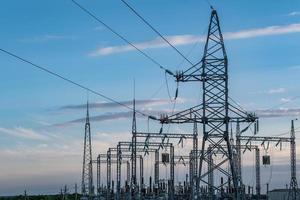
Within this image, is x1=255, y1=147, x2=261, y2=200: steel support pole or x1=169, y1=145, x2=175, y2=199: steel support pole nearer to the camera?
x1=169, y1=145, x2=175, y2=199: steel support pole

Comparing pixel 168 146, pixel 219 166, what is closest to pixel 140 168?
pixel 168 146

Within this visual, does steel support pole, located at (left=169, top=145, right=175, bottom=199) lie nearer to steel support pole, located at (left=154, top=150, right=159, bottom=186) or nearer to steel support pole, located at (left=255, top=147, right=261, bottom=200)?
steel support pole, located at (left=154, top=150, right=159, bottom=186)

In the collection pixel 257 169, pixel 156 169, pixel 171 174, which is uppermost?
pixel 257 169

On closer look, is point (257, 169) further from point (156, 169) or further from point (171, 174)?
point (156, 169)

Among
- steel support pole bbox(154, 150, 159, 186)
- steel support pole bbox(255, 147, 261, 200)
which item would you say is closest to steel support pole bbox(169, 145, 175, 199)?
steel support pole bbox(154, 150, 159, 186)

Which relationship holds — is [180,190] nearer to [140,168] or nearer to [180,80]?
[140,168]

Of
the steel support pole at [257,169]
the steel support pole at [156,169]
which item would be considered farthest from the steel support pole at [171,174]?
the steel support pole at [257,169]

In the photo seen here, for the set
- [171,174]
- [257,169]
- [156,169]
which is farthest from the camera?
[156,169]

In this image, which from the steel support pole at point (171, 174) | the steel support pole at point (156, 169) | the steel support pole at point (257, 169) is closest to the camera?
the steel support pole at point (171, 174)

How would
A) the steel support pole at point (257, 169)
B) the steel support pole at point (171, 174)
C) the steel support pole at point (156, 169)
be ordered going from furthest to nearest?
the steel support pole at point (156, 169)
the steel support pole at point (257, 169)
the steel support pole at point (171, 174)

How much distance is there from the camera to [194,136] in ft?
204

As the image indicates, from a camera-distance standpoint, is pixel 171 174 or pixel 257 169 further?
pixel 257 169

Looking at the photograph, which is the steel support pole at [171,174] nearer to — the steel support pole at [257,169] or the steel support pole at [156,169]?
the steel support pole at [156,169]

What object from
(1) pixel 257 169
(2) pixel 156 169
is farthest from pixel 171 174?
(2) pixel 156 169
